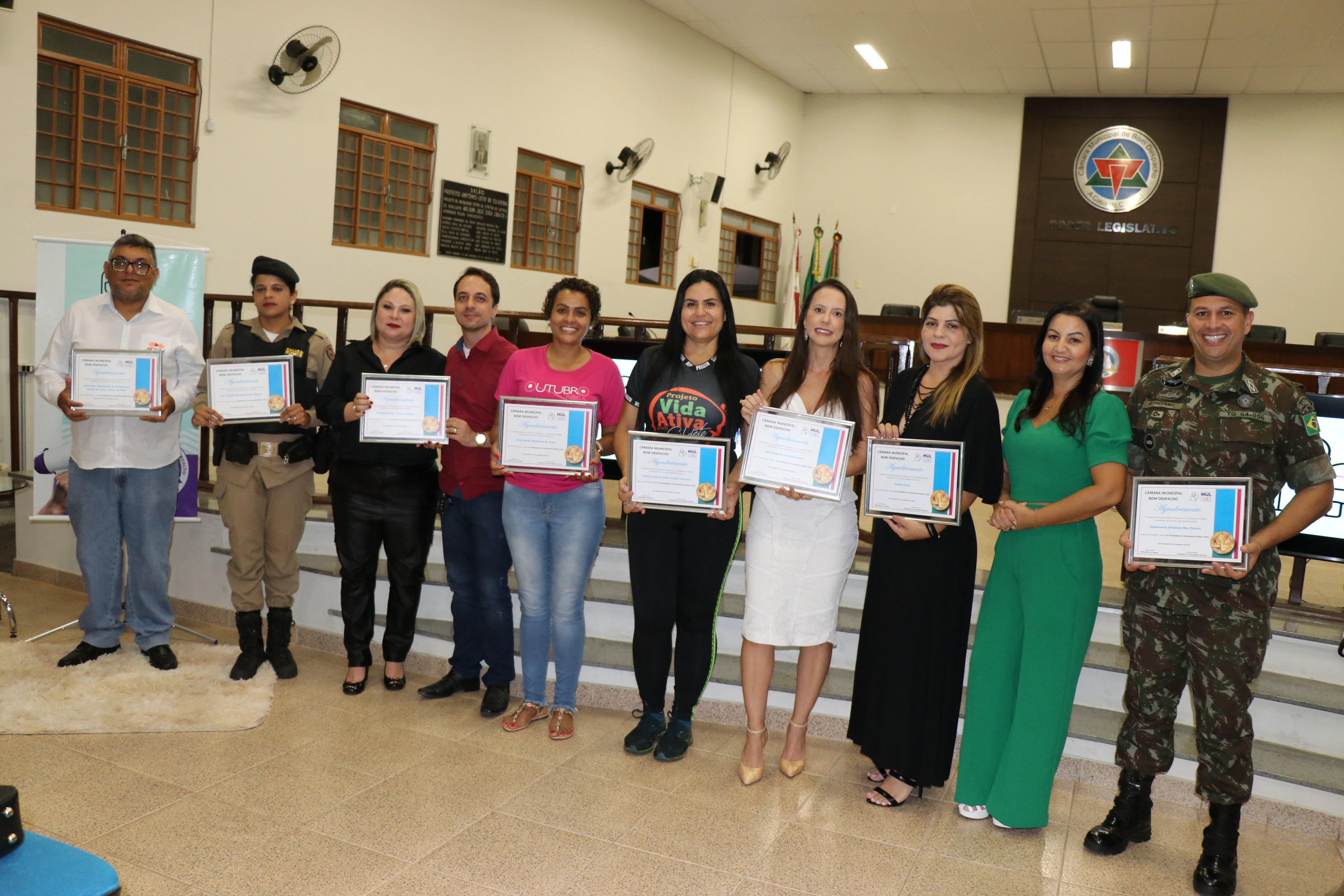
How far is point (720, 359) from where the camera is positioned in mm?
2965

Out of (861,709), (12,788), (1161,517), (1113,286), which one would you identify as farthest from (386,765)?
(1113,286)

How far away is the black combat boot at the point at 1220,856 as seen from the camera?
2500 millimetres

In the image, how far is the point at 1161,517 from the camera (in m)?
2.39

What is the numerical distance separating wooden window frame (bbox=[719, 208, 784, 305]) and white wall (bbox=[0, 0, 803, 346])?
0.81 ft

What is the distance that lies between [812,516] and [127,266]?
8.72 ft

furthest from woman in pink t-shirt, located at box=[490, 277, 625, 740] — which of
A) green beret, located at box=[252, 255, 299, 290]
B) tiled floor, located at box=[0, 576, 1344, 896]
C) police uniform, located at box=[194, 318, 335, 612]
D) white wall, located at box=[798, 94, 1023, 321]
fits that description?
white wall, located at box=[798, 94, 1023, 321]

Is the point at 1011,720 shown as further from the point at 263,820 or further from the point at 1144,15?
the point at 1144,15

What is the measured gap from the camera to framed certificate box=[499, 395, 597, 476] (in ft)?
9.93

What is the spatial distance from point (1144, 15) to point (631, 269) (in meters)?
5.58

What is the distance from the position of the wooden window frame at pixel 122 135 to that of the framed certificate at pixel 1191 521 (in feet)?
19.9

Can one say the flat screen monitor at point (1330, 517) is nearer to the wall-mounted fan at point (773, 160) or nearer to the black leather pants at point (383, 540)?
the black leather pants at point (383, 540)

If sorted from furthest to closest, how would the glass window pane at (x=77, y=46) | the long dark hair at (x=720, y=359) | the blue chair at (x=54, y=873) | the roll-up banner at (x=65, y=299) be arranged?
the glass window pane at (x=77, y=46) < the roll-up banner at (x=65, y=299) < the long dark hair at (x=720, y=359) < the blue chair at (x=54, y=873)

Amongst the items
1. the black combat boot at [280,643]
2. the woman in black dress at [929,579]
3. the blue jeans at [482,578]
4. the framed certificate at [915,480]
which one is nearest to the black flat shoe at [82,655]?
the black combat boot at [280,643]

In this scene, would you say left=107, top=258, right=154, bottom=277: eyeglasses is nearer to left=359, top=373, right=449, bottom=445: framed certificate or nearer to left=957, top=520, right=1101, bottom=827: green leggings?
left=359, top=373, right=449, bottom=445: framed certificate
